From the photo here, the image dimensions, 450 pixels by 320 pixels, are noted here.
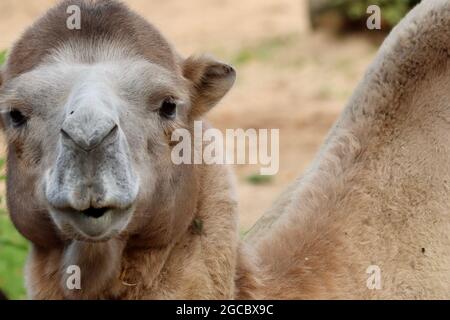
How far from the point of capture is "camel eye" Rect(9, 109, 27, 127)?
14.6ft

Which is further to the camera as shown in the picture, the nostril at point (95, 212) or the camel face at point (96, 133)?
the nostril at point (95, 212)

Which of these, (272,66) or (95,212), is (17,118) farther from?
(272,66)

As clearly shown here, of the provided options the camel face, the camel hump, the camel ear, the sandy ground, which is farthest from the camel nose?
the sandy ground

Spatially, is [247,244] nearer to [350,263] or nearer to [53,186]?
[350,263]

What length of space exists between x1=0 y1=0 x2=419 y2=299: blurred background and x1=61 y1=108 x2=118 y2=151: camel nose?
23.6 ft

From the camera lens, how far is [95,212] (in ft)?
13.0

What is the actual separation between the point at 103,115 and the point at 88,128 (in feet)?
0.35

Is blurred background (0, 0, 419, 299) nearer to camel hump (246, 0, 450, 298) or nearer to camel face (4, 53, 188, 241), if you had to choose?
camel hump (246, 0, 450, 298)

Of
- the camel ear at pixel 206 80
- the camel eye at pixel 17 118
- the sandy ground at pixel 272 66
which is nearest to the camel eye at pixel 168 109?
the camel ear at pixel 206 80

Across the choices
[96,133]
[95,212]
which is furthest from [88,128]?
[95,212]

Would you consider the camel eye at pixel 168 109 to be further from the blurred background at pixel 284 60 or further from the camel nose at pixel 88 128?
the blurred background at pixel 284 60

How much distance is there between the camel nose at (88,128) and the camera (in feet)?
12.5

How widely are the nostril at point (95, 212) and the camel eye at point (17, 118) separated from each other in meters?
0.66

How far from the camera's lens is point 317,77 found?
52.2 ft
